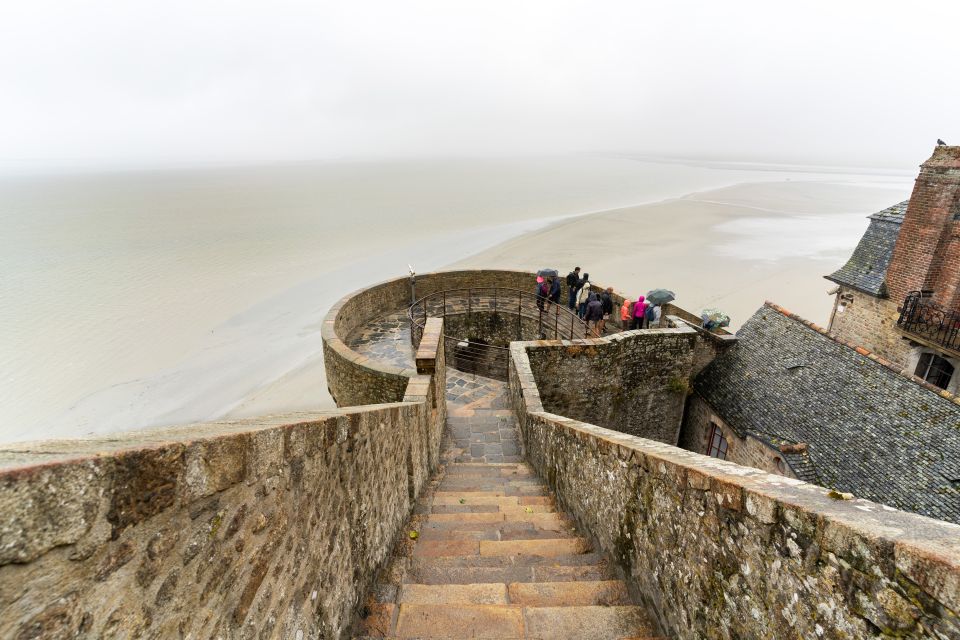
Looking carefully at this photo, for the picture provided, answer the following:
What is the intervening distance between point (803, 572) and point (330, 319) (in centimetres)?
1044

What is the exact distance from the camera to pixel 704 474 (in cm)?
250

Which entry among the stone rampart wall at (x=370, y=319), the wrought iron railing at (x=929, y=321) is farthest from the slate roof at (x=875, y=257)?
the stone rampart wall at (x=370, y=319)

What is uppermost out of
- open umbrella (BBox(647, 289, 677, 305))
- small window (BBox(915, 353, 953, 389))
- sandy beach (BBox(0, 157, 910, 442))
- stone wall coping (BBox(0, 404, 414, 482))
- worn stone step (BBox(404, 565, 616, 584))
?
stone wall coping (BBox(0, 404, 414, 482))

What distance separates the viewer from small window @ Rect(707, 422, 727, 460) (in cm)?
1154

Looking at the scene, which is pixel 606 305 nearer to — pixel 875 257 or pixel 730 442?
pixel 730 442

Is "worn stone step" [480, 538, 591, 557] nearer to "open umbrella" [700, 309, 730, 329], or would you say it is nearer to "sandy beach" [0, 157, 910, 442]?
"open umbrella" [700, 309, 730, 329]

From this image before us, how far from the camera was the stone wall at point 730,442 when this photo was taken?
9.73 metres

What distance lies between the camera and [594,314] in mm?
12352

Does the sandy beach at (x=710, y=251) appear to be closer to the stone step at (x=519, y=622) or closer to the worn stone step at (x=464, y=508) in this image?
the worn stone step at (x=464, y=508)

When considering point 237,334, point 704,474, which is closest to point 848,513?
point 704,474

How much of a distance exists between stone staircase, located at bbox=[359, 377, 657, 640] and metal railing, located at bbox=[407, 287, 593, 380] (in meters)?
6.56

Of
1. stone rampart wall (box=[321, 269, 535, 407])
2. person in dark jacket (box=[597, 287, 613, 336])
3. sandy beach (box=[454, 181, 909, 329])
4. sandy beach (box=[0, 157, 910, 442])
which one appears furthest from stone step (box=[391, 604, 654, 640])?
sandy beach (box=[454, 181, 909, 329])

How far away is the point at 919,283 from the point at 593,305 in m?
8.26

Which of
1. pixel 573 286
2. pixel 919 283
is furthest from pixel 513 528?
pixel 919 283
